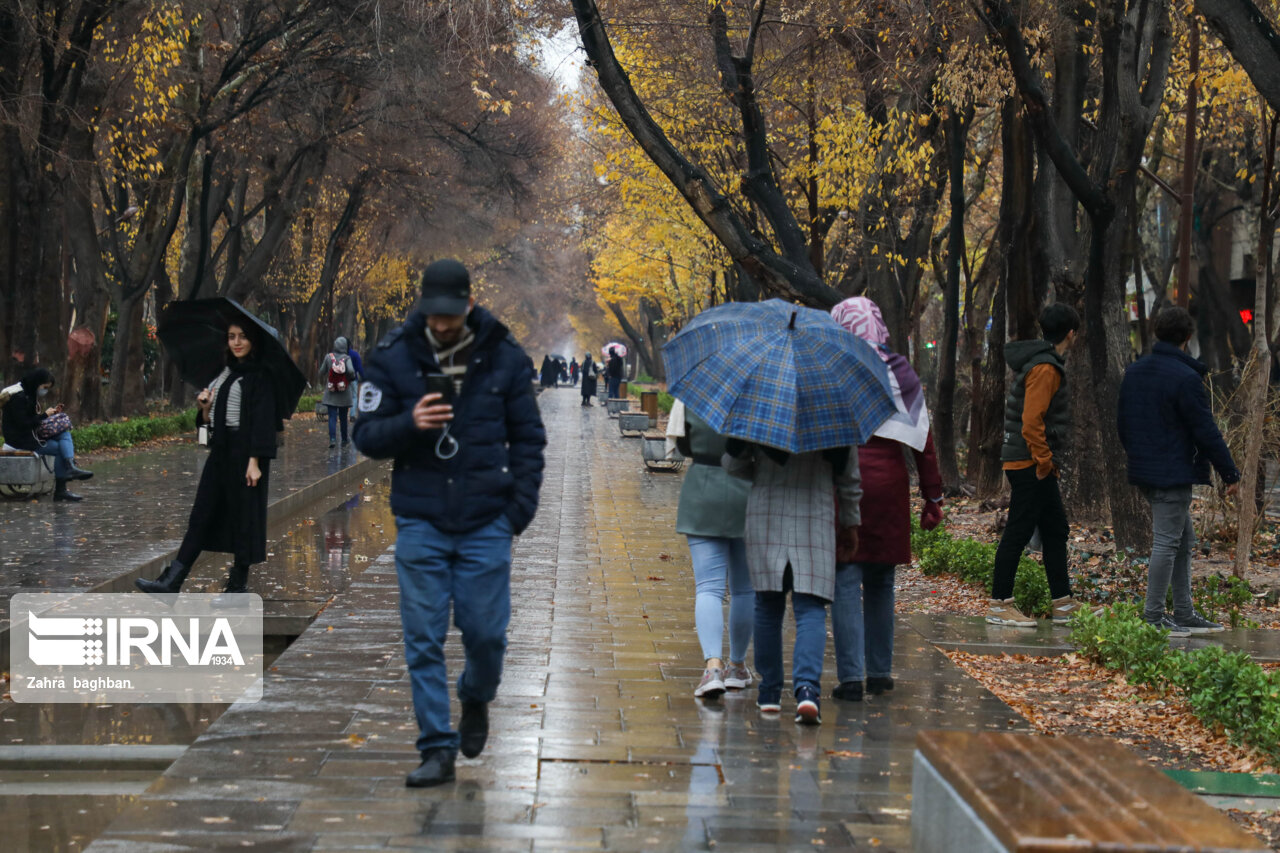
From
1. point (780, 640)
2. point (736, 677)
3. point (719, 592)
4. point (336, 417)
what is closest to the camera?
point (780, 640)

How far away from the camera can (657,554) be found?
466 inches

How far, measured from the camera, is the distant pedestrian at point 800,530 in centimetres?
599

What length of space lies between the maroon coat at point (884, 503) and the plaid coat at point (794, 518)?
1.15 ft

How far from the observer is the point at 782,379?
574cm

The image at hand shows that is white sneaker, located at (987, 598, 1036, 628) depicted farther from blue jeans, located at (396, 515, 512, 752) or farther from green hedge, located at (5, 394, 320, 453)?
green hedge, located at (5, 394, 320, 453)

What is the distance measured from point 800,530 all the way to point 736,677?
3.45 feet

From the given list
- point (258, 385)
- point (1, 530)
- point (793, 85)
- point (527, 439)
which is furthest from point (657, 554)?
point (793, 85)

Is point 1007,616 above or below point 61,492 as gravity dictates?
below

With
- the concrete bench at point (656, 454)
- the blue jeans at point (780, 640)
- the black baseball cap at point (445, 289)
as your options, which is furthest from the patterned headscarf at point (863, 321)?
the concrete bench at point (656, 454)

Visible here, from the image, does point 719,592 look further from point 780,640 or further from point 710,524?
point 780,640

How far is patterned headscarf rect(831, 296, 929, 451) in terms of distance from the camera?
6340 mm

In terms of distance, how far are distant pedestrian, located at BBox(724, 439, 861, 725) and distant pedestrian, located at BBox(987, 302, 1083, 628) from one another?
2643 millimetres

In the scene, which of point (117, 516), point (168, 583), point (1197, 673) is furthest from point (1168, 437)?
point (117, 516)

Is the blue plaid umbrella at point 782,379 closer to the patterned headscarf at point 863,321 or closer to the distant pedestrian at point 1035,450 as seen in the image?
the patterned headscarf at point 863,321
